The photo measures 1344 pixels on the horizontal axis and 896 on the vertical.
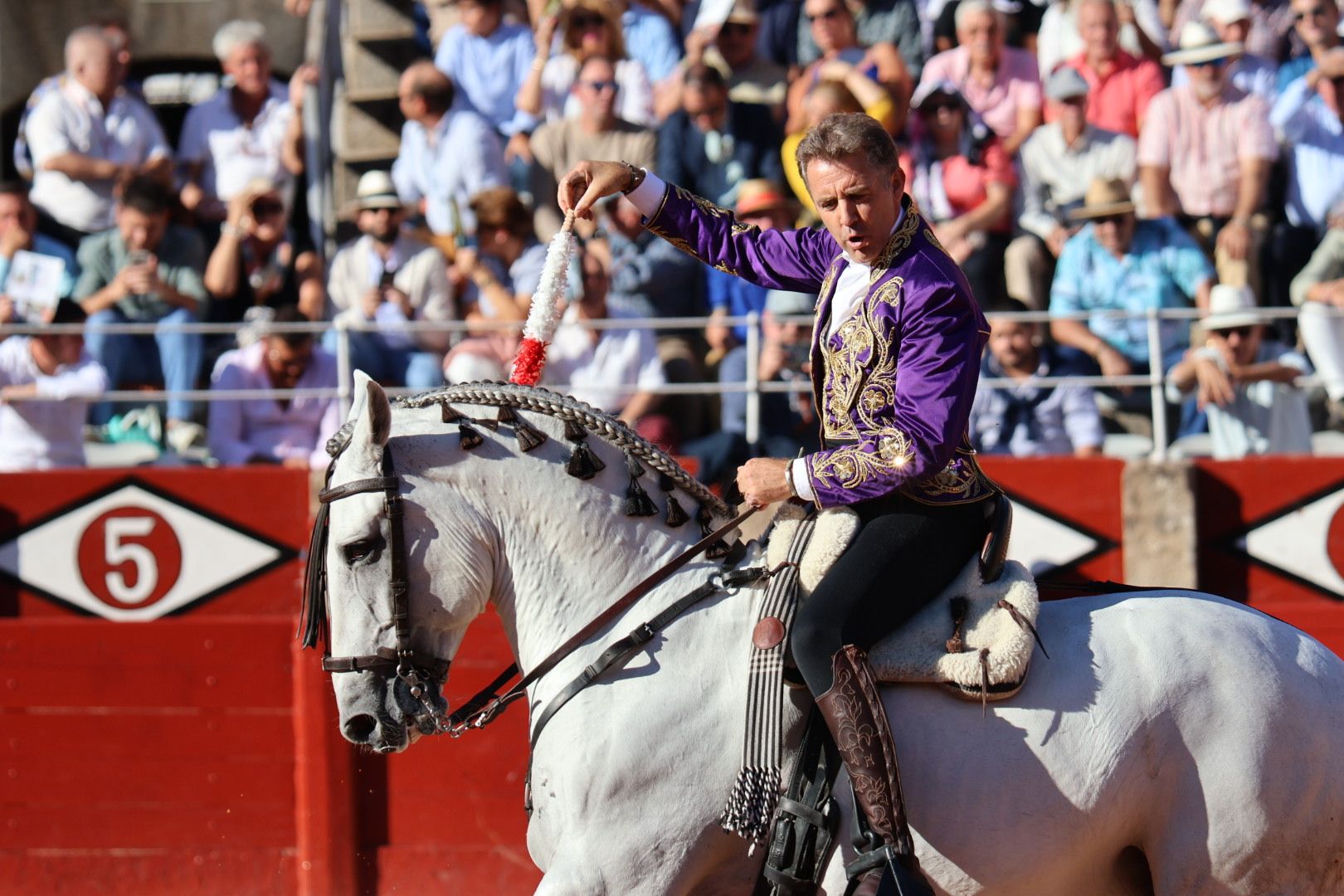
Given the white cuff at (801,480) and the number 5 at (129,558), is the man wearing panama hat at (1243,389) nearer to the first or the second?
the white cuff at (801,480)

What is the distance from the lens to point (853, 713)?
337 cm

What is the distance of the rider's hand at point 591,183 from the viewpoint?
3797 millimetres

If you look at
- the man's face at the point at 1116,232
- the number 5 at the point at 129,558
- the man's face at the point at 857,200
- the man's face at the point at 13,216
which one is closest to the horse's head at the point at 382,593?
the man's face at the point at 857,200

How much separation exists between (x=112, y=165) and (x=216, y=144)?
566 millimetres

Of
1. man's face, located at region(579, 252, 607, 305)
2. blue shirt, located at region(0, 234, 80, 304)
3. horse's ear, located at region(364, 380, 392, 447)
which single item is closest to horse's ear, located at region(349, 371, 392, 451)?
horse's ear, located at region(364, 380, 392, 447)

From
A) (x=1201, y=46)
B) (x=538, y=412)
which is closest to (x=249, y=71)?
(x=1201, y=46)

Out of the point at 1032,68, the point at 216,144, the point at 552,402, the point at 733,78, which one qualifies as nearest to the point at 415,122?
the point at 216,144

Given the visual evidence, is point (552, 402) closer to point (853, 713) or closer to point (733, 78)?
point (853, 713)

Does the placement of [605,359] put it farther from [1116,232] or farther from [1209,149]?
[1209,149]

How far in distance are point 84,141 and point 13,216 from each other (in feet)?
3.21

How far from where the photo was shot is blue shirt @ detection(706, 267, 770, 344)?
7.55 meters

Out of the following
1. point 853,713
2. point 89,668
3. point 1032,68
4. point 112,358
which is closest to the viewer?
point 853,713

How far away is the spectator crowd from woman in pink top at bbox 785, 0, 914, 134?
0.02m

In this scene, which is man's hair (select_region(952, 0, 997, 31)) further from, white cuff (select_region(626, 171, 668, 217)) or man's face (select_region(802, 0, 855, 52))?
white cuff (select_region(626, 171, 668, 217))
